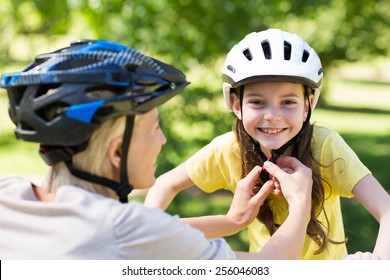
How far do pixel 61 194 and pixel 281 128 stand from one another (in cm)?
146

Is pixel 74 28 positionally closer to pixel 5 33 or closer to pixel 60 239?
pixel 5 33

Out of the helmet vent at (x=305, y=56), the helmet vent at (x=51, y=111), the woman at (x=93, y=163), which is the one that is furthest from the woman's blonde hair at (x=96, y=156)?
the helmet vent at (x=305, y=56)

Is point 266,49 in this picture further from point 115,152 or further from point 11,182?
point 11,182

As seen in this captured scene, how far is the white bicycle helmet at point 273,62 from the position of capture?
11.7 ft

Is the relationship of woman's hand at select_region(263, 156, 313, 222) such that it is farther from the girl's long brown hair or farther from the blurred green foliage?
the blurred green foliage

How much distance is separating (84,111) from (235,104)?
1512 mm

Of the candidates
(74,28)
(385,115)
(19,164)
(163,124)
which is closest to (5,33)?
(19,164)

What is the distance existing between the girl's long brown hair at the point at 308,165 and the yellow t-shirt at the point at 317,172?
4cm

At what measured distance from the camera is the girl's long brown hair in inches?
139

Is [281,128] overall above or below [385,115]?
above

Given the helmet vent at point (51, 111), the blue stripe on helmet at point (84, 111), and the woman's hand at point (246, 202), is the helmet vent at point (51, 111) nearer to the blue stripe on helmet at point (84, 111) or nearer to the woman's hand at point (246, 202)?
the blue stripe on helmet at point (84, 111)

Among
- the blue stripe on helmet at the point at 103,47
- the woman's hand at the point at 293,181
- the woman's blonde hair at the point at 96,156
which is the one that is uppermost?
the blue stripe on helmet at the point at 103,47
